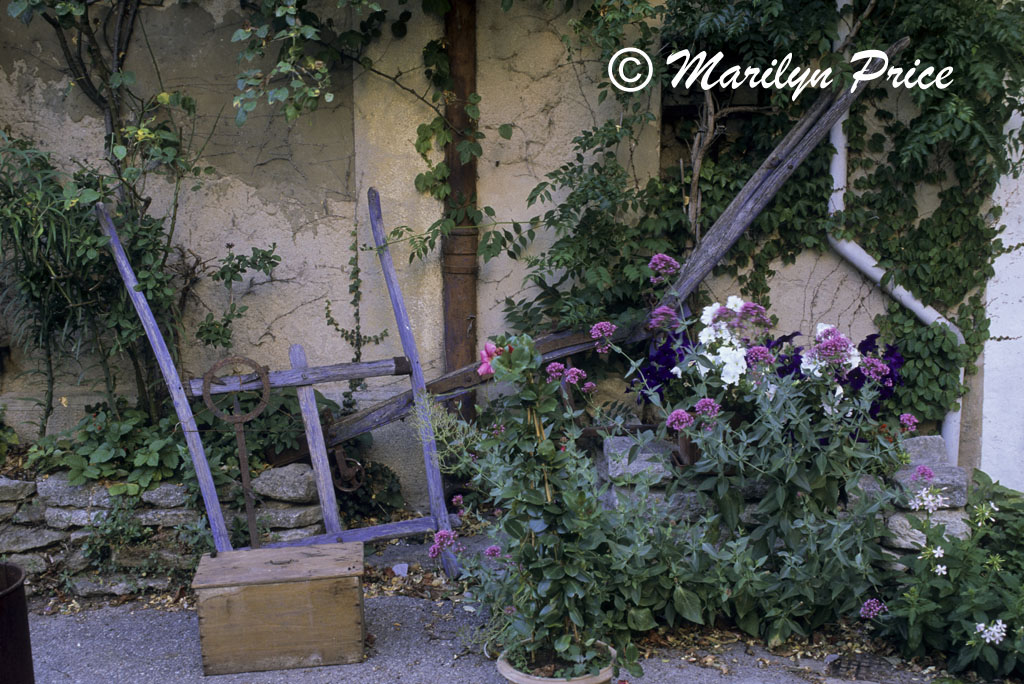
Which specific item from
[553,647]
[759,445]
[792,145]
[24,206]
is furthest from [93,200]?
[792,145]

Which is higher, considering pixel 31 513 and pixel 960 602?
pixel 31 513

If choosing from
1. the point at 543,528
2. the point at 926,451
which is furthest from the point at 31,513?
the point at 926,451

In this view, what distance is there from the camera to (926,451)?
380 centimetres

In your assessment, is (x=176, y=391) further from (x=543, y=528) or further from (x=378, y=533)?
(x=543, y=528)

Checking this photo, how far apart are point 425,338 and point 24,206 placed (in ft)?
6.41

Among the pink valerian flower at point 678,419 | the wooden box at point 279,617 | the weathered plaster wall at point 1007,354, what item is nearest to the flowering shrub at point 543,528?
the pink valerian flower at point 678,419

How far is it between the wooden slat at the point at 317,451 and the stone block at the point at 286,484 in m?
0.17

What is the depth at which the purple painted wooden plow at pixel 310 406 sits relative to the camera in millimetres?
3842

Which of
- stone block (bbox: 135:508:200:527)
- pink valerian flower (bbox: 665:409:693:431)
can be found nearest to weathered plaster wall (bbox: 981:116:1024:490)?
pink valerian flower (bbox: 665:409:693:431)

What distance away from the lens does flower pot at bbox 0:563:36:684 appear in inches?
94.0

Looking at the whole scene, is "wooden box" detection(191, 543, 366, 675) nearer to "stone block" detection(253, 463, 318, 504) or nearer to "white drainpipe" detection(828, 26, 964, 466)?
"stone block" detection(253, 463, 318, 504)

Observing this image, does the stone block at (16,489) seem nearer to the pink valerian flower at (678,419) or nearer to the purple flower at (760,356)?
the pink valerian flower at (678,419)

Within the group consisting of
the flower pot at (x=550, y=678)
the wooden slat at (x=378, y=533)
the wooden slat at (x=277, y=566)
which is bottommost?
the flower pot at (x=550, y=678)

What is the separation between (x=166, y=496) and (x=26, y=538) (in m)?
0.65
